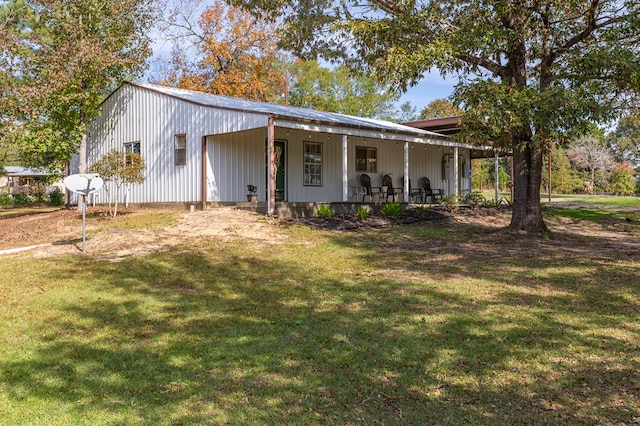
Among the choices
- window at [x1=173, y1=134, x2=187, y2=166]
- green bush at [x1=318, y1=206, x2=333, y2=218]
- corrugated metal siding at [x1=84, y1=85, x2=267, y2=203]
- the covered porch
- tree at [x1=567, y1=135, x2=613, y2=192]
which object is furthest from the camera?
tree at [x1=567, y1=135, x2=613, y2=192]

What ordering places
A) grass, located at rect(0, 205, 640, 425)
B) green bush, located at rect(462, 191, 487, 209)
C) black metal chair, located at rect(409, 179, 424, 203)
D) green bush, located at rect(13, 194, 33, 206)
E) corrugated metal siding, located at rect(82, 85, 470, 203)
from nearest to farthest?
grass, located at rect(0, 205, 640, 425) < corrugated metal siding, located at rect(82, 85, 470, 203) < green bush, located at rect(462, 191, 487, 209) < black metal chair, located at rect(409, 179, 424, 203) < green bush, located at rect(13, 194, 33, 206)

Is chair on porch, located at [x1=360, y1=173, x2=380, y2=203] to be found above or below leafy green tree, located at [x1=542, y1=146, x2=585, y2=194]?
below

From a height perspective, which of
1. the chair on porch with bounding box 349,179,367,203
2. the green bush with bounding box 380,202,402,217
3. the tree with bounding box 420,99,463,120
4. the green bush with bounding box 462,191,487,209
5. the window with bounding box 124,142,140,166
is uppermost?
the tree with bounding box 420,99,463,120

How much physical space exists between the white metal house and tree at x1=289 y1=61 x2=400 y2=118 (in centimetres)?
1979

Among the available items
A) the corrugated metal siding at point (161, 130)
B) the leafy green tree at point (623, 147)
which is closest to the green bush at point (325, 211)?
the corrugated metal siding at point (161, 130)

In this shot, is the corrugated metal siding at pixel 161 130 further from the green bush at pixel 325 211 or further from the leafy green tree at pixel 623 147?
the leafy green tree at pixel 623 147

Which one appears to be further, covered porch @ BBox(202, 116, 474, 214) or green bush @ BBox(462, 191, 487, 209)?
green bush @ BBox(462, 191, 487, 209)

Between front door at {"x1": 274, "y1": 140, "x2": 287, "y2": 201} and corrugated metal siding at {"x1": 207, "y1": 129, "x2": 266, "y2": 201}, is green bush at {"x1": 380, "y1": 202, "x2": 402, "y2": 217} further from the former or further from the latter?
corrugated metal siding at {"x1": 207, "y1": 129, "x2": 266, "y2": 201}

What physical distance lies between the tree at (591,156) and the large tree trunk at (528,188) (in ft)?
118

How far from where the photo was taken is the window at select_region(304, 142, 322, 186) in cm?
1606

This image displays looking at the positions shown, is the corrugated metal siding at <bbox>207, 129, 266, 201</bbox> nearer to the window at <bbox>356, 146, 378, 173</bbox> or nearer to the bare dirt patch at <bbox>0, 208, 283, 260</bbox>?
the bare dirt patch at <bbox>0, 208, 283, 260</bbox>

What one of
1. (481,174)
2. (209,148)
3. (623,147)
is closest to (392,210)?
(209,148)

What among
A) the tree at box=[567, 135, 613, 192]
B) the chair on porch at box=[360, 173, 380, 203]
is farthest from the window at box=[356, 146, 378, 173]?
the tree at box=[567, 135, 613, 192]

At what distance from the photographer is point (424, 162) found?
20.4 metres
